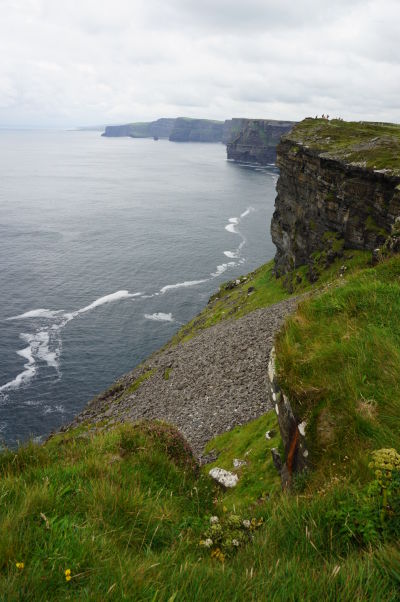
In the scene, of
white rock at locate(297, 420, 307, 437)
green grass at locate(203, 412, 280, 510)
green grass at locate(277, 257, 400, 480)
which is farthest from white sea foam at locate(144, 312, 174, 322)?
white rock at locate(297, 420, 307, 437)

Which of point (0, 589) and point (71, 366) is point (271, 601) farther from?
point (71, 366)

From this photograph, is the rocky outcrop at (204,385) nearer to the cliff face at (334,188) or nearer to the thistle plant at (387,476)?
the cliff face at (334,188)

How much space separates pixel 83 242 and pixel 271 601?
401 ft

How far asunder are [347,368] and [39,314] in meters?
73.8

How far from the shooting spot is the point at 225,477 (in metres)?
20.3

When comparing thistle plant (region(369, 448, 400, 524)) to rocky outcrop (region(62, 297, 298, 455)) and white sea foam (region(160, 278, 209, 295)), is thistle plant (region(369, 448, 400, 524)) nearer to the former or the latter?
rocky outcrop (region(62, 297, 298, 455))

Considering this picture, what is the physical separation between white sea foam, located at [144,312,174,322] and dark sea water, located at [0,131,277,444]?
0.19m

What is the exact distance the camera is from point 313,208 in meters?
65.3

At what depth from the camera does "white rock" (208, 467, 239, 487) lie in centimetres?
1948

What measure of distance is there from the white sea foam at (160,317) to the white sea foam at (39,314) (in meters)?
16.4

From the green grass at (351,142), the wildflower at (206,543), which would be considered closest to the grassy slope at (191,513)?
the wildflower at (206,543)

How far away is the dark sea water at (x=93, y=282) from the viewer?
59562 millimetres

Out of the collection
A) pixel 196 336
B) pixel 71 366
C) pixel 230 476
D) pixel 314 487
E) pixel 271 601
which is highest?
pixel 271 601

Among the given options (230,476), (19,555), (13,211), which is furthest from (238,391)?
(13,211)
